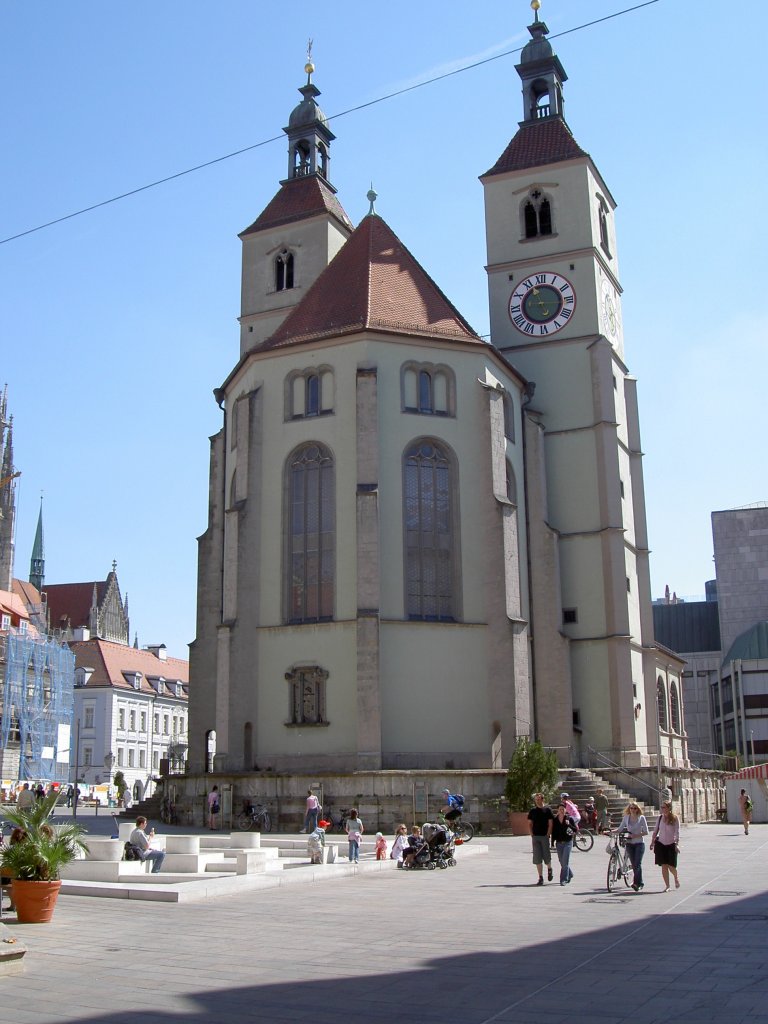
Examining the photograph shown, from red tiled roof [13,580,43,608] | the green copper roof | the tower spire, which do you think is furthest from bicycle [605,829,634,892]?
the tower spire

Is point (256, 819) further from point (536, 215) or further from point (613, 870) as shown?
point (536, 215)

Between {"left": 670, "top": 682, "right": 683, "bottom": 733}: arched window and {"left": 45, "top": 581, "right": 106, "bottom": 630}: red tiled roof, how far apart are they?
70645 mm

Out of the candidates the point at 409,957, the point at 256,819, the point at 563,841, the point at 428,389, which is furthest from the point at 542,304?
the point at 409,957

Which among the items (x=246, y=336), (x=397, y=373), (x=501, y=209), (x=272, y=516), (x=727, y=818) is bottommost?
(x=727, y=818)

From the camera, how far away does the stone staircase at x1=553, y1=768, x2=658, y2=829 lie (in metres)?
29.7

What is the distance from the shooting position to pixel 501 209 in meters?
42.1

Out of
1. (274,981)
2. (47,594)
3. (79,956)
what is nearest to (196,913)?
(79,956)

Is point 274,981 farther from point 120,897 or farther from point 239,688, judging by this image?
point 239,688

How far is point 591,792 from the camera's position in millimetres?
30219

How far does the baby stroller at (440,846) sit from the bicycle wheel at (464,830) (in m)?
4.99

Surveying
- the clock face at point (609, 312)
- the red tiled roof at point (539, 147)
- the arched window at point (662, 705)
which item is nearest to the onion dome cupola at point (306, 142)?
the red tiled roof at point (539, 147)

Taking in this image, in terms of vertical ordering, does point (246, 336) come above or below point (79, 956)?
above

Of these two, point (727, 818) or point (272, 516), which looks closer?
point (272, 516)

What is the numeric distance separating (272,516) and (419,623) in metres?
5.81
